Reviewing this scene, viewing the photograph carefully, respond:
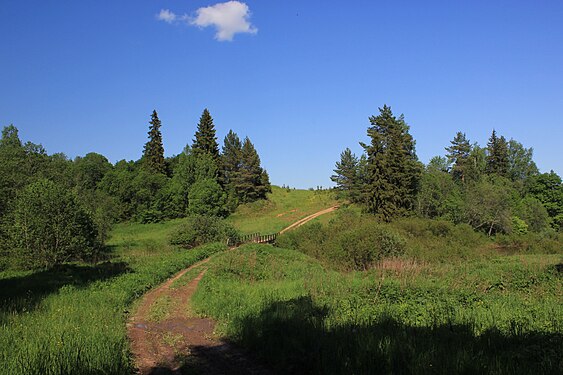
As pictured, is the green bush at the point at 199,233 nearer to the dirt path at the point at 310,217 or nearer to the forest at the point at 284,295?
the forest at the point at 284,295

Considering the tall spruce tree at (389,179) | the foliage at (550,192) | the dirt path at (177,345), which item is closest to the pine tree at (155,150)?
the tall spruce tree at (389,179)

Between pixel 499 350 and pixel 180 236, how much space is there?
119 feet

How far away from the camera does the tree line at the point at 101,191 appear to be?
27.4 metres

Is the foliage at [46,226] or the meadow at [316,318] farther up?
the foliage at [46,226]

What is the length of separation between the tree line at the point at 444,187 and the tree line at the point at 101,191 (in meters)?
22.8

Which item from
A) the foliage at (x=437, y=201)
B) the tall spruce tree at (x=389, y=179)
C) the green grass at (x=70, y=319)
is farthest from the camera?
the foliage at (x=437, y=201)

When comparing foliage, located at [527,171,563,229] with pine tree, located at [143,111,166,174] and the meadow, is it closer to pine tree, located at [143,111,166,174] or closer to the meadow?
the meadow

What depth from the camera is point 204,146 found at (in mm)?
79062

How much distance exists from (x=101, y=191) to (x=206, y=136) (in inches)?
881

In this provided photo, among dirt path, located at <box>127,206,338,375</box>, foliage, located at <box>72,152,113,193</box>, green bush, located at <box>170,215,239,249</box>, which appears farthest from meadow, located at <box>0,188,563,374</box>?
foliage, located at <box>72,152,113,193</box>

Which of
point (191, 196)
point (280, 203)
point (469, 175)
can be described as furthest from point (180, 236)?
point (469, 175)

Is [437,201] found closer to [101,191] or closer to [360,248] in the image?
[360,248]

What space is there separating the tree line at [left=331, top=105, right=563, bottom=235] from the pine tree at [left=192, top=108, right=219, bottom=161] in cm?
2543

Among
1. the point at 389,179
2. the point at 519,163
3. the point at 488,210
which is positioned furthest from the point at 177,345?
the point at 519,163
